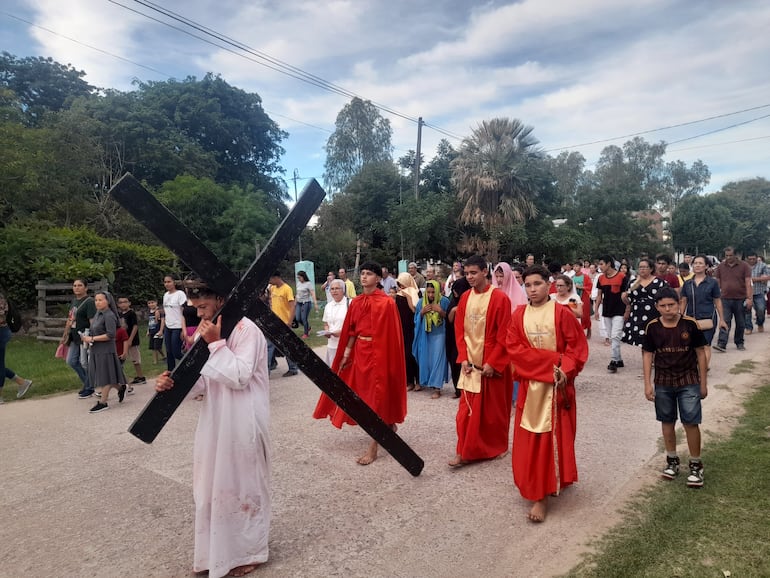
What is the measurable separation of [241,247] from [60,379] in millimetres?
13502

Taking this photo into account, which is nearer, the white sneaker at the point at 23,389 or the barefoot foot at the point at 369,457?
the barefoot foot at the point at 369,457

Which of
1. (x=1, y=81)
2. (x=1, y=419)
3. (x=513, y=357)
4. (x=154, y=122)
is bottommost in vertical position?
(x=1, y=419)

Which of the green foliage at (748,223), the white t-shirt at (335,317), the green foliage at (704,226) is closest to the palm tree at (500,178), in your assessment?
the white t-shirt at (335,317)

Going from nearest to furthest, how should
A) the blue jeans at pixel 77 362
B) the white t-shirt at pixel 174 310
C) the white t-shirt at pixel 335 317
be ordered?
the white t-shirt at pixel 335 317, the blue jeans at pixel 77 362, the white t-shirt at pixel 174 310

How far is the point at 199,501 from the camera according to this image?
9.48 ft

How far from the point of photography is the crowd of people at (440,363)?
9.50 ft

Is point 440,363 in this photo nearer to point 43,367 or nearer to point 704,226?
point 43,367

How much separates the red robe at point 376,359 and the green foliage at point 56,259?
9727 millimetres

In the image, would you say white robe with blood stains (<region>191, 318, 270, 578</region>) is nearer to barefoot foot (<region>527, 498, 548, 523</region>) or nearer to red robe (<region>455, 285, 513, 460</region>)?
barefoot foot (<region>527, 498, 548, 523</region>)

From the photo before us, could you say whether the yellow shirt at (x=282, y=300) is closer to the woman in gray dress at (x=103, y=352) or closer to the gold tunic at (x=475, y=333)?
the woman in gray dress at (x=103, y=352)

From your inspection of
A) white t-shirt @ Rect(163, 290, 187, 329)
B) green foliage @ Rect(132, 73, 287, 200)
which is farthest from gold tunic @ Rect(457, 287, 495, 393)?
green foliage @ Rect(132, 73, 287, 200)

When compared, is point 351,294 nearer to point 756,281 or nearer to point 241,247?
point 756,281

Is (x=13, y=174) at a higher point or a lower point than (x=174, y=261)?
higher

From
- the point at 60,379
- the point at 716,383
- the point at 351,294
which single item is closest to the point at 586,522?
the point at 716,383
